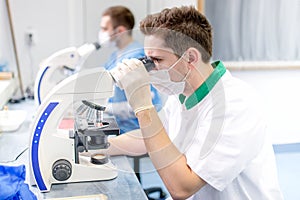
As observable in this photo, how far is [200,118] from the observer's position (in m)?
1.37

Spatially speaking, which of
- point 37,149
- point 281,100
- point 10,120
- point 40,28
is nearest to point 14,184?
point 37,149

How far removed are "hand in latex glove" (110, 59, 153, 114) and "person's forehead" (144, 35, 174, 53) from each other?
0.08 m

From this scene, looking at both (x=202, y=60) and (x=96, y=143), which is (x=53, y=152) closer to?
(x=96, y=143)

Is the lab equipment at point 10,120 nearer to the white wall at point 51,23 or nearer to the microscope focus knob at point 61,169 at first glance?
the microscope focus knob at point 61,169

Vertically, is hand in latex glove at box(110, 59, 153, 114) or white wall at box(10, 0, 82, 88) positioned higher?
hand in latex glove at box(110, 59, 153, 114)

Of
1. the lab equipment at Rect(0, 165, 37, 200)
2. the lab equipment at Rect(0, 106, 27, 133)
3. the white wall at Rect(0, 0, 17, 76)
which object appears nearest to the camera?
the lab equipment at Rect(0, 165, 37, 200)

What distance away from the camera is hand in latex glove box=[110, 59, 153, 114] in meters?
1.22

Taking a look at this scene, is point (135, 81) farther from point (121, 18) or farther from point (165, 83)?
point (121, 18)

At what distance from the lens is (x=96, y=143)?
1.34m

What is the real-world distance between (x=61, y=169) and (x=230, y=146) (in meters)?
0.55

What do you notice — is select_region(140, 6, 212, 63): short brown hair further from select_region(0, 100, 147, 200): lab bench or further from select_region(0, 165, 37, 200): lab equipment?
select_region(0, 165, 37, 200): lab equipment

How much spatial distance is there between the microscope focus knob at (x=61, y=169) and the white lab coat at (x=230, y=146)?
0.38 metres

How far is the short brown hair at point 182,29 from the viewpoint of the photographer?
127cm

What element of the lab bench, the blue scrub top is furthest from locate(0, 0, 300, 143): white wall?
the blue scrub top
